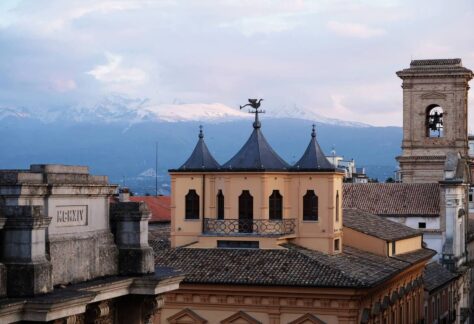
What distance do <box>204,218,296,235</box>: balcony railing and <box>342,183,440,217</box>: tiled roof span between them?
30498mm

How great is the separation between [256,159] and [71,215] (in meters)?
21.4

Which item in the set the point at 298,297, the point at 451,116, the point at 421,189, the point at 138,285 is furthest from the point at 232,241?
the point at 451,116

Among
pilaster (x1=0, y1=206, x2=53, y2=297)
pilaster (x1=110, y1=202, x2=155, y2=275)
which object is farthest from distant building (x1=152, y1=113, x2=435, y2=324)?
pilaster (x1=0, y1=206, x2=53, y2=297)

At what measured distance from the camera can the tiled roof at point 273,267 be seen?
3741cm

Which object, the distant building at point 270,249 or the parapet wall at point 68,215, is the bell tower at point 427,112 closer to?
the distant building at point 270,249

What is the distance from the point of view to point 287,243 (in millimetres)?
41906

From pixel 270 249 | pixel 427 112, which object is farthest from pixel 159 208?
pixel 270 249

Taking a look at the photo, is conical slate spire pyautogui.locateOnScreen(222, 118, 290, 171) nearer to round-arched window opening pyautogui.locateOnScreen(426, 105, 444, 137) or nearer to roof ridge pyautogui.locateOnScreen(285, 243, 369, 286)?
roof ridge pyautogui.locateOnScreen(285, 243, 369, 286)

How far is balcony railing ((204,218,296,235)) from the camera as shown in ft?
137

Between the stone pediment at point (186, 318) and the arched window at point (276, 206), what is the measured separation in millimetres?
5520

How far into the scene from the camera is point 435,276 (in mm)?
61438

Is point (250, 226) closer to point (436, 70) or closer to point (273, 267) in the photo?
point (273, 267)

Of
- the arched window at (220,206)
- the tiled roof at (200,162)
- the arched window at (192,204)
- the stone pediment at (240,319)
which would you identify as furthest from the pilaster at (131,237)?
the tiled roof at (200,162)

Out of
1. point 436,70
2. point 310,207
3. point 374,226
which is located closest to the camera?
point 310,207
